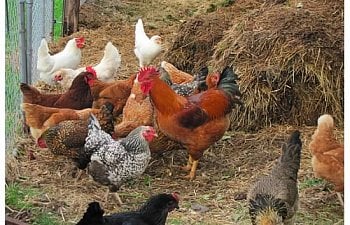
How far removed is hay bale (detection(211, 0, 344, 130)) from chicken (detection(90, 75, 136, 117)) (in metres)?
0.54

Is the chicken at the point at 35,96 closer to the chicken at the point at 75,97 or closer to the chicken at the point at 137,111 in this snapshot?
the chicken at the point at 75,97

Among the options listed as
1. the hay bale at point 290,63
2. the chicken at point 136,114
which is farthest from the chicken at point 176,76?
the chicken at point 136,114

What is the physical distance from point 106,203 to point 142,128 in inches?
14.5

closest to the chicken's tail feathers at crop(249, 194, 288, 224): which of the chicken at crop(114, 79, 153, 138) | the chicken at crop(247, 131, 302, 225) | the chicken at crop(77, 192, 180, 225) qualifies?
the chicken at crop(247, 131, 302, 225)

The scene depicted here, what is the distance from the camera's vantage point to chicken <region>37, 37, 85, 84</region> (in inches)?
161

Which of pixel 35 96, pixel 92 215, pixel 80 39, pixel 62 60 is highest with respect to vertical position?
pixel 80 39

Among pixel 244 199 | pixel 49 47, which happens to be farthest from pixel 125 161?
pixel 49 47

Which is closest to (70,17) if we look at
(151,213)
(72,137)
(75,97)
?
(75,97)

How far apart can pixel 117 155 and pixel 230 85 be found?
2.09ft

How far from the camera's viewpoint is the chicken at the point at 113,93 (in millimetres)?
3893

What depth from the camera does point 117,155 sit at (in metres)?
3.38

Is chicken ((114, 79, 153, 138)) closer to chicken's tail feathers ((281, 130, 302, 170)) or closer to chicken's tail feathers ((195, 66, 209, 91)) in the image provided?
chicken's tail feathers ((195, 66, 209, 91))

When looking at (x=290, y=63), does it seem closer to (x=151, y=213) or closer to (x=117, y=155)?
(x=117, y=155)

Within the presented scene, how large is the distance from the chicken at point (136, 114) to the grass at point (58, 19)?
1.03 m
